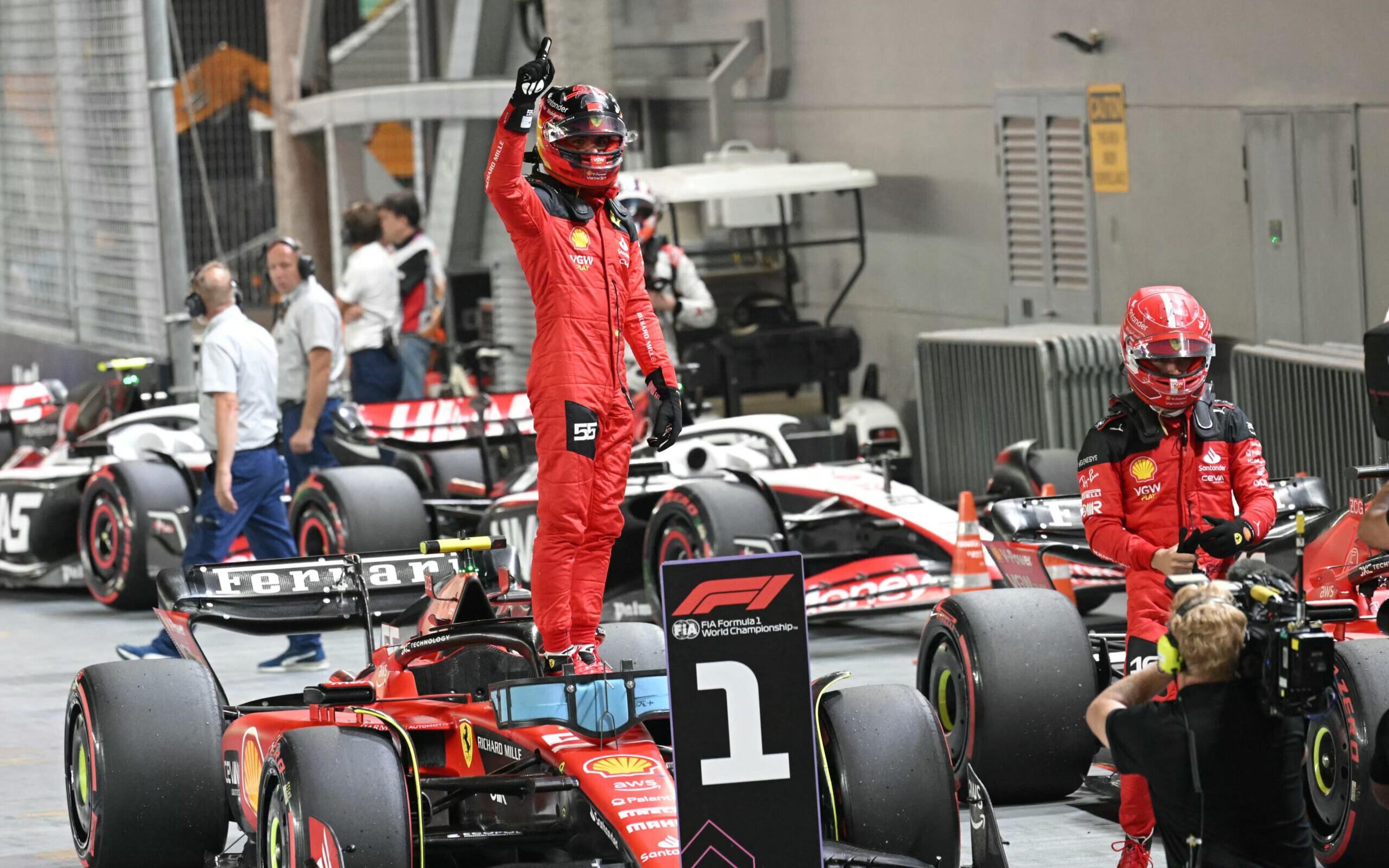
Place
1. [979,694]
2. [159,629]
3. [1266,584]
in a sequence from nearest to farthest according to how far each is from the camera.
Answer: [1266,584]
[979,694]
[159,629]

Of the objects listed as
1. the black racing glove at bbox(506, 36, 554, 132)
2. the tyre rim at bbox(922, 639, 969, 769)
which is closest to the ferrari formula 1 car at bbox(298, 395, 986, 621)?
the tyre rim at bbox(922, 639, 969, 769)

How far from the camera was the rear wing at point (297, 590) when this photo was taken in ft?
25.1

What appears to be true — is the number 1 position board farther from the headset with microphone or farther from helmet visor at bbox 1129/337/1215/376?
the headset with microphone

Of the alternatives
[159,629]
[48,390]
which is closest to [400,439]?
[159,629]

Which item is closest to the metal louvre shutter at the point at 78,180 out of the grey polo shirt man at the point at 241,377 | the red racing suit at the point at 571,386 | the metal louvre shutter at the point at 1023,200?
the metal louvre shutter at the point at 1023,200

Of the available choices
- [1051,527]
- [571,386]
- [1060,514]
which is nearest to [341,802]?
[571,386]

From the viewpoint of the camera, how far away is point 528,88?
21.5 ft

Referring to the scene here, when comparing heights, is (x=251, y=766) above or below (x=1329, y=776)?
above

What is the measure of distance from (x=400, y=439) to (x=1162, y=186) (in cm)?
487

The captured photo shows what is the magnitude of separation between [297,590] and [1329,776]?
3443mm

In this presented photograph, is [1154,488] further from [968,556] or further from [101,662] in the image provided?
[101,662]

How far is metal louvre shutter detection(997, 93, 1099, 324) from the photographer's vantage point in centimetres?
1483

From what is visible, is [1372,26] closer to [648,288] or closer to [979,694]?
[648,288]

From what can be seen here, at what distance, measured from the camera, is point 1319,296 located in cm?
1251
